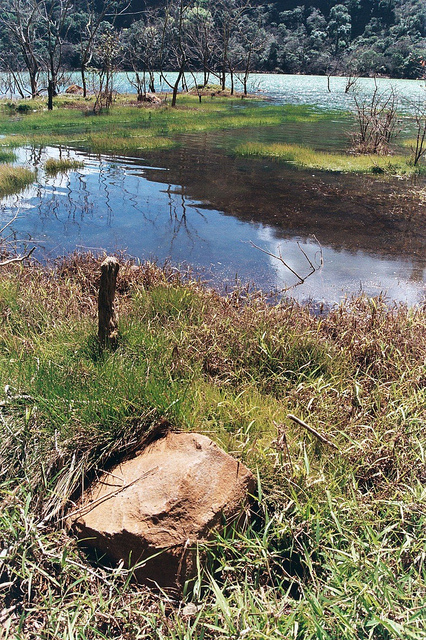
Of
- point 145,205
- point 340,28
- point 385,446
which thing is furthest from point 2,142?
point 340,28

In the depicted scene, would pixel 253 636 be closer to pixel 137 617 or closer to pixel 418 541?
pixel 137 617

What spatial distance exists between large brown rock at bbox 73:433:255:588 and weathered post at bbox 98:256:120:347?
115 centimetres

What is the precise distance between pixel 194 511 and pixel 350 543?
2.50 ft

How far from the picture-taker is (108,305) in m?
3.38

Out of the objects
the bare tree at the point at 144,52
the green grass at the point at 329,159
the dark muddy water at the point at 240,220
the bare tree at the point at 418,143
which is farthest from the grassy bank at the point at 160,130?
the bare tree at the point at 144,52

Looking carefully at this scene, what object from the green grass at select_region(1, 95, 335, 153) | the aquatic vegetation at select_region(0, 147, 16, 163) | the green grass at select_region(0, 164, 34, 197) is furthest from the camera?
the green grass at select_region(1, 95, 335, 153)

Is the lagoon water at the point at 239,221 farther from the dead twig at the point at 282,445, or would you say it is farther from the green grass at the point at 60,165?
the dead twig at the point at 282,445

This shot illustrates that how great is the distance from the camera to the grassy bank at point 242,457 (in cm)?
197

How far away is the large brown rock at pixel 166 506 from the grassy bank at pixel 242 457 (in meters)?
0.10

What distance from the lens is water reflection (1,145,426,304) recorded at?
7016mm

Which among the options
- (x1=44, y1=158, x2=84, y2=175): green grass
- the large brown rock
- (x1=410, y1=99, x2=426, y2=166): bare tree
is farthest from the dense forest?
the large brown rock

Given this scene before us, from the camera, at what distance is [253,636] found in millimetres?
1822

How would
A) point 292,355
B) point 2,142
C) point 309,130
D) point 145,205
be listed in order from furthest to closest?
point 309,130 → point 2,142 → point 145,205 → point 292,355

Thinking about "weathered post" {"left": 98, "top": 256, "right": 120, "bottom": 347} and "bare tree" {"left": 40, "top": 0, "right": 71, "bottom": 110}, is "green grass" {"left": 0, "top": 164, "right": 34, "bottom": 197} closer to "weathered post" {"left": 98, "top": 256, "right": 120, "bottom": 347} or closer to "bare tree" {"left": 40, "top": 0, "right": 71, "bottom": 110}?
"weathered post" {"left": 98, "top": 256, "right": 120, "bottom": 347}
